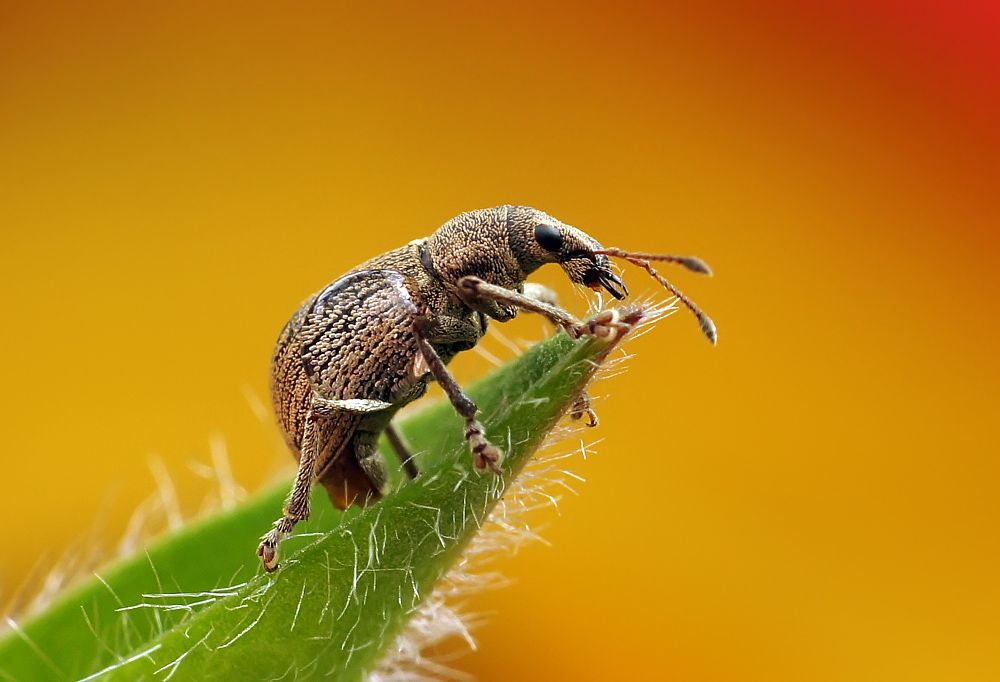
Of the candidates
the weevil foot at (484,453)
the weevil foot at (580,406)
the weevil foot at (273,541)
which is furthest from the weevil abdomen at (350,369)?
the weevil foot at (484,453)

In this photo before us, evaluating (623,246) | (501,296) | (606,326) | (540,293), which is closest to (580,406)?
(606,326)

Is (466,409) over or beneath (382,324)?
beneath

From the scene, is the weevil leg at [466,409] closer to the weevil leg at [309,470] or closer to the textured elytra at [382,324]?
the textured elytra at [382,324]

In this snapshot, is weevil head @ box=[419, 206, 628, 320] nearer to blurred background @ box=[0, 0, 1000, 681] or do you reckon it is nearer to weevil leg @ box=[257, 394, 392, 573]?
weevil leg @ box=[257, 394, 392, 573]

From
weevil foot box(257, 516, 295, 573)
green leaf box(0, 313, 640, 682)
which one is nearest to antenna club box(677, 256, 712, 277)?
green leaf box(0, 313, 640, 682)

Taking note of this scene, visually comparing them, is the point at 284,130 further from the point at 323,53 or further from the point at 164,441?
the point at 164,441

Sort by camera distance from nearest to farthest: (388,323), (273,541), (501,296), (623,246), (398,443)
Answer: (273,541), (501,296), (388,323), (398,443), (623,246)

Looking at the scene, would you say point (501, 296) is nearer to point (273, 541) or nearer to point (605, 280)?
point (605, 280)

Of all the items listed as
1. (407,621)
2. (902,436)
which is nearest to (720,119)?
(902,436)
